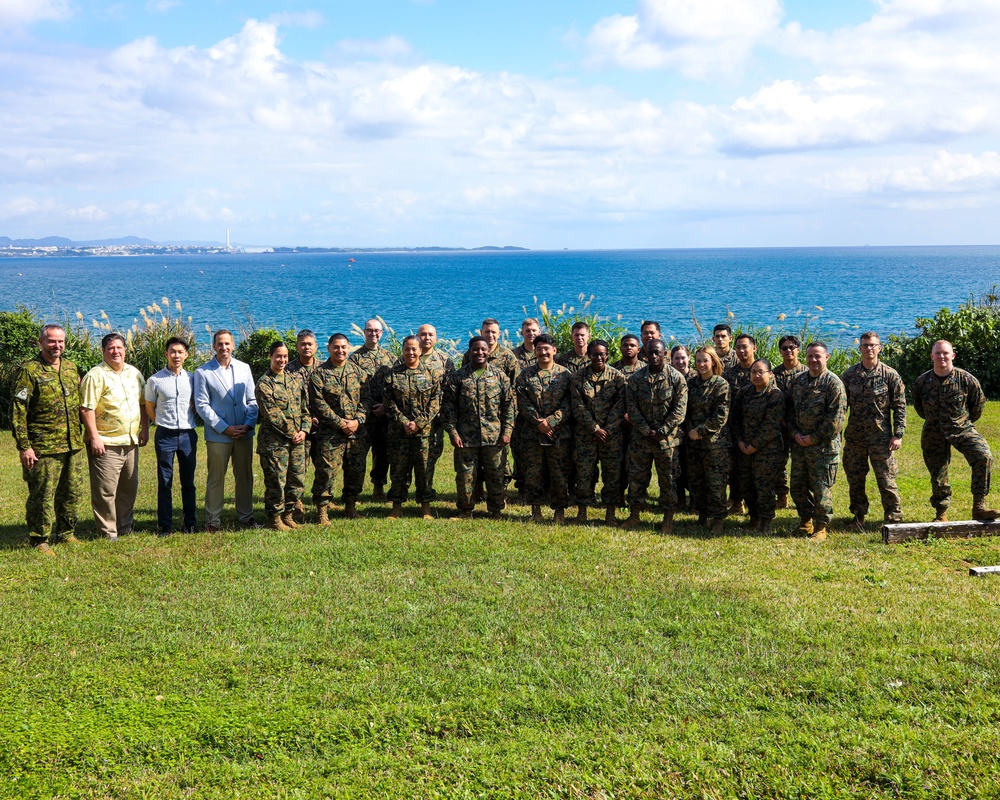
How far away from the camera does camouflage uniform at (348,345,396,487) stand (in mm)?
10453

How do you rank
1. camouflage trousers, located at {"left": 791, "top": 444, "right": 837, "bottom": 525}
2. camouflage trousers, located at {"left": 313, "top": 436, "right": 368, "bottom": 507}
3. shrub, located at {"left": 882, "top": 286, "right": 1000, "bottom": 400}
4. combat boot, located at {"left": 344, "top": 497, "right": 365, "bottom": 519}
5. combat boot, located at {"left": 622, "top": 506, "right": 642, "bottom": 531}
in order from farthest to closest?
shrub, located at {"left": 882, "top": 286, "right": 1000, "bottom": 400} < combat boot, located at {"left": 344, "top": 497, "right": 365, "bottom": 519} < camouflage trousers, located at {"left": 313, "top": 436, "right": 368, "bottom": 507} < combat boot, located at {"left": 622, "top": 506, "right": 642, "bottom": 531} < camouflage trousers, located at {"left": 791, "top": 444, "right": 837, "bottom": 525}

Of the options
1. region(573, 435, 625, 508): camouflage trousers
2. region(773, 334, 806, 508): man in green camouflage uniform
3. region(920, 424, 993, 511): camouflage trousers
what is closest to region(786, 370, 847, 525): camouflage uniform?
region(773, 334, 806, 508): man in green camouflage uniform

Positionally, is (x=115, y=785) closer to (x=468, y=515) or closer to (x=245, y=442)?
(x=245, y=442)

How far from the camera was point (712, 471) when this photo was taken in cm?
948

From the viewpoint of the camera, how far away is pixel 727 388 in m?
9.40

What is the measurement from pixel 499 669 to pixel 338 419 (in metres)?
4.70

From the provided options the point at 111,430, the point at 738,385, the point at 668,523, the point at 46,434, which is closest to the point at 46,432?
the point at 46,434

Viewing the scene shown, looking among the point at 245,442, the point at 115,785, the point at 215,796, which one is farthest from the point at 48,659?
the point at 245,442

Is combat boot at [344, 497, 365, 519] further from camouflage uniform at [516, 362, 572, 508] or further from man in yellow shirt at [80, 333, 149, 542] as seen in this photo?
man in yellow shirt at [80, 333, 149, 542]

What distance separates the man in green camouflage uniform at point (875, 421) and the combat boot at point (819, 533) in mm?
550

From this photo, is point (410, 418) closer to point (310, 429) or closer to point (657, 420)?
point (310, 429)

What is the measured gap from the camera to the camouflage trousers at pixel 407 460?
9.94 metres

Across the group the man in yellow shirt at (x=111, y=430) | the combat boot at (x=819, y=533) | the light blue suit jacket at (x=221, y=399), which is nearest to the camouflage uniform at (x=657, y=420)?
the combat boot at (x=819, y=533)

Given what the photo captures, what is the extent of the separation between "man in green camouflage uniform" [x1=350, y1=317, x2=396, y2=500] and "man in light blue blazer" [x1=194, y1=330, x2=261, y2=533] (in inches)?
58.4
